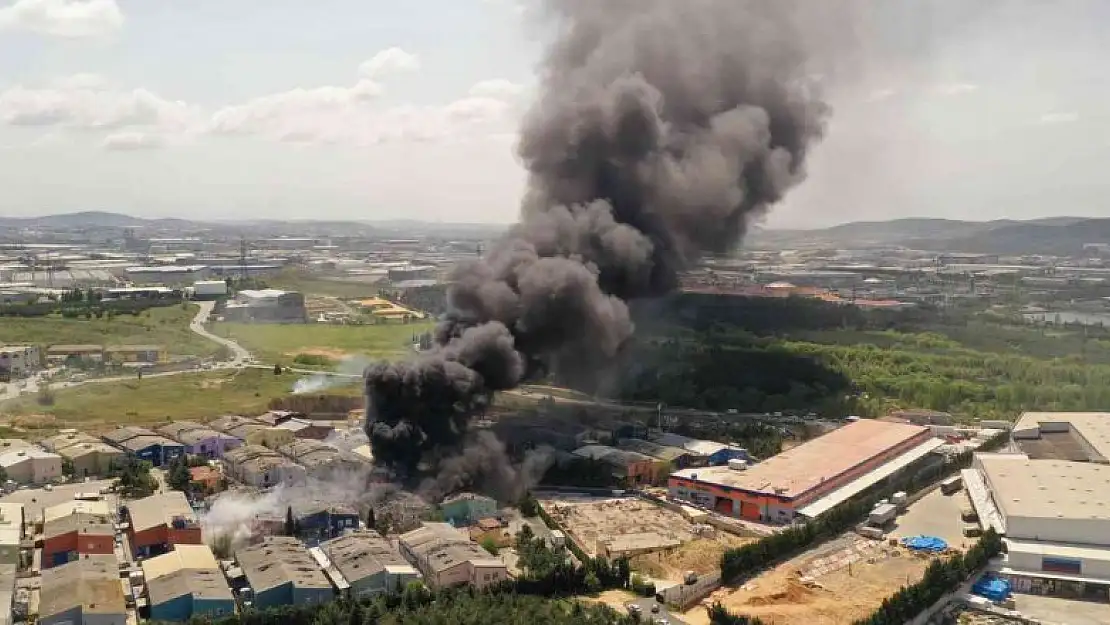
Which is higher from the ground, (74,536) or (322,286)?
(322,286)

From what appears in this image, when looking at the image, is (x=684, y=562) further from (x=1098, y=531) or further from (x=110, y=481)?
(x=110, y=481)

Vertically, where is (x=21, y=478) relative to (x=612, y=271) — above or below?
below

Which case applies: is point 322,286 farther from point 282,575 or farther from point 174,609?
point 174,609

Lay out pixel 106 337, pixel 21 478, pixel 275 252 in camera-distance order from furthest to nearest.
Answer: pixel 275 252
pixel 106 337
pixel 21 478

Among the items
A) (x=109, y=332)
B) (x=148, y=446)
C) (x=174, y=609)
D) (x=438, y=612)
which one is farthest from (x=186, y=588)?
(x=109, y=332)

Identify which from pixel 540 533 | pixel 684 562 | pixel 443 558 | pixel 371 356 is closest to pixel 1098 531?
pixel 684 562

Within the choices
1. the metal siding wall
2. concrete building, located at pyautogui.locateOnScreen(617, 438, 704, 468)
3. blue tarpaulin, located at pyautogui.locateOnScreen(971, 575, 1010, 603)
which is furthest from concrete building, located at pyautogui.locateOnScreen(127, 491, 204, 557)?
blue tarpaulin, located at pyautogui.locateOnScreen(971, 575, 1010, 603)

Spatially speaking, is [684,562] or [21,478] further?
[21,478]
